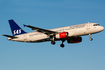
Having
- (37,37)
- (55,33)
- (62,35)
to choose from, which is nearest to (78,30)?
(62,35)

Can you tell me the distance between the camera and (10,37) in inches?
2432

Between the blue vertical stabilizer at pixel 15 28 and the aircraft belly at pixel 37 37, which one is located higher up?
the blue vertical stabilizer at pixel 15 28

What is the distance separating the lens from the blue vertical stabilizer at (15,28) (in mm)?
63641

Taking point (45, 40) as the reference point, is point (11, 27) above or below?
above

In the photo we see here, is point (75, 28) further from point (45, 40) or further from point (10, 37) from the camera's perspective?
point (10, 37)

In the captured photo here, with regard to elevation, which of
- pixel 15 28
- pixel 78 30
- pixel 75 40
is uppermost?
pixel 15 28

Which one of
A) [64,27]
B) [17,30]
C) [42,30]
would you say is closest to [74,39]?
[64,27]

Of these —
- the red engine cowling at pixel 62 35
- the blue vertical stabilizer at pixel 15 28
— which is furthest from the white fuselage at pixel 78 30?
the blue vertical stabilizer at pixel 15 28

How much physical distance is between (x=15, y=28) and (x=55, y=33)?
1428cm

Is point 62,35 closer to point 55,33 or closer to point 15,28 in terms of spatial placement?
point 55,33

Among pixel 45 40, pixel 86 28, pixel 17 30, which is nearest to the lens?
pixel 86 28

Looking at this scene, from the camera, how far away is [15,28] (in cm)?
6481

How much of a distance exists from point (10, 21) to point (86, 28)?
23.9 m

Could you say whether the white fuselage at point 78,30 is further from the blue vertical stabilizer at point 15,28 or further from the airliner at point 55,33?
the blue vertical stabilizer at point 15,28
